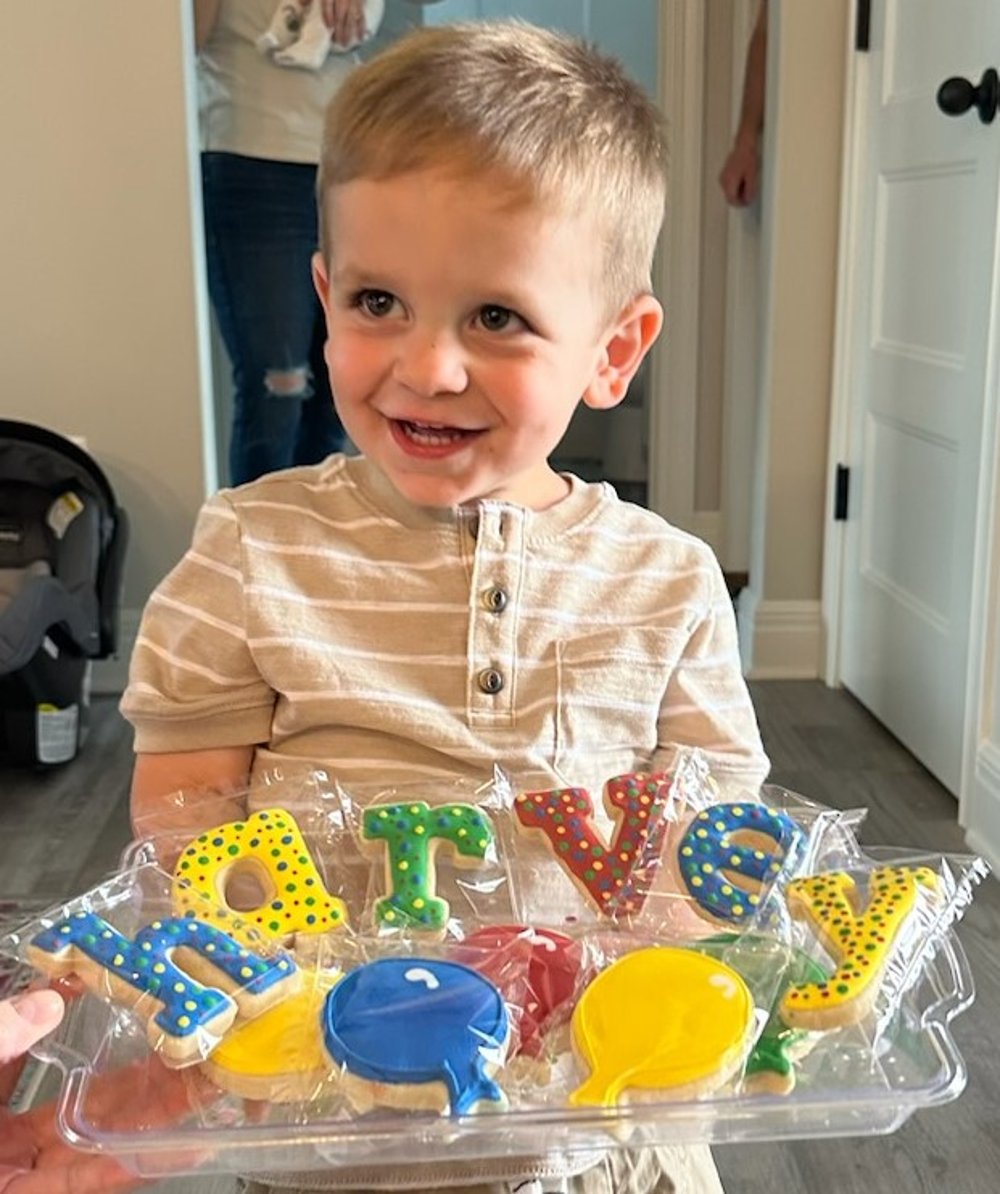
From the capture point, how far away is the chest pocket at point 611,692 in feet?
3.01

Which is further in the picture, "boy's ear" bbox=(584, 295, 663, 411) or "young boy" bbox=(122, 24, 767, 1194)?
"boy's ear" bbox=(584, 295, 663, 411)

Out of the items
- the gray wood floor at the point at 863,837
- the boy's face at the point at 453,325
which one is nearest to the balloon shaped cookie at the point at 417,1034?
the boy's face at the point at 453,325

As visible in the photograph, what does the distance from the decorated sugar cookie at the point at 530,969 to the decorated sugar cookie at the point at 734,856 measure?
74 millimetres

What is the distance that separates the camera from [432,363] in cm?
82

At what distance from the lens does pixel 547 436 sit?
2.94ft

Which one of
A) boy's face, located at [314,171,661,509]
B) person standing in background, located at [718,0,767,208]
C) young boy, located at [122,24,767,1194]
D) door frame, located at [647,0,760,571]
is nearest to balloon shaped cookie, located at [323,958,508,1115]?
young boy, located at [122,24,767,1194]

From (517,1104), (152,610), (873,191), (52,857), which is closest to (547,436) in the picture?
(152,610)

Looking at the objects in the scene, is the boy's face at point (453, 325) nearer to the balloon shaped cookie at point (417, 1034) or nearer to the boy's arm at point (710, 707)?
the boy's arm at point (710, 707)

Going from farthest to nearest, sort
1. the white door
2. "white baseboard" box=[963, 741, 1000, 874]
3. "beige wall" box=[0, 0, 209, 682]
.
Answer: "beige wall" box=[0, 0, 209, 682] < the white door < "white baseboard" box=[963, 741, 1000, 874]

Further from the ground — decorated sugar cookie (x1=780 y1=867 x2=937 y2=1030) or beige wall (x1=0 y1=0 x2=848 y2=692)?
beige wall (x1=0 y1=0 x2=848 y2=692)

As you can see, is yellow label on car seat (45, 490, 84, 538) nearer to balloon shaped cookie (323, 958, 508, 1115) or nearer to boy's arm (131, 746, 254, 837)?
boy's arm (131, 746, 254, 837)

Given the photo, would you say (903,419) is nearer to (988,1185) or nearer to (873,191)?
(873,191)

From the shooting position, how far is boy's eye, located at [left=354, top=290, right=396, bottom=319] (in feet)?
2.75

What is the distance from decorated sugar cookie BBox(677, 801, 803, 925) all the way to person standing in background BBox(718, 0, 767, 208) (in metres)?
2.48
